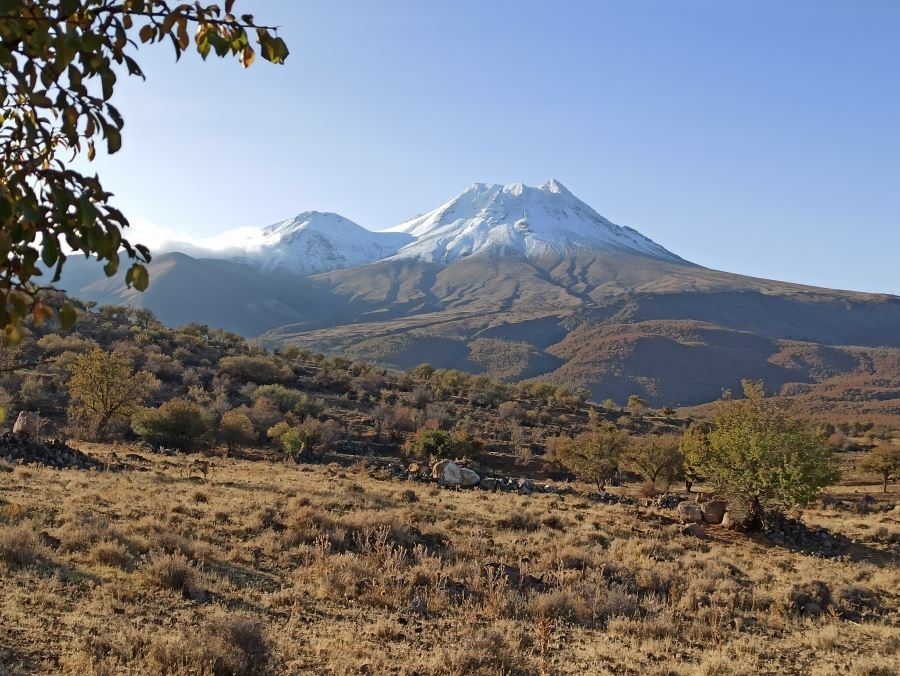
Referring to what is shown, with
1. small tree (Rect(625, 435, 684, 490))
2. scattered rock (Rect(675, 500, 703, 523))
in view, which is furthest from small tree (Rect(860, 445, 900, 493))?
scattered rock (Rect(675, 500, 703, 523))

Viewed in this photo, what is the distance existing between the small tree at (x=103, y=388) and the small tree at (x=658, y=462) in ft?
82.0

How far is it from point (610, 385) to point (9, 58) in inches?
4596

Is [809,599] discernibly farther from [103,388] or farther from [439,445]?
[103,388]

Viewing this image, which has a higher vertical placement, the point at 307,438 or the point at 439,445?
the point at 307,438

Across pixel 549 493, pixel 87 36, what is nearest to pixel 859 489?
pixel 549 493

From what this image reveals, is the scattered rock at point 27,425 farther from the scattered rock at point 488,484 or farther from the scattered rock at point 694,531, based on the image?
the scattered rock at point 694,531

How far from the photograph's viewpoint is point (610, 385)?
114188mm

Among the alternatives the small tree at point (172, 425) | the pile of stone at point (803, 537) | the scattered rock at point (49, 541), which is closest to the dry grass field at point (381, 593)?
the scattered rock at point (49, 541)

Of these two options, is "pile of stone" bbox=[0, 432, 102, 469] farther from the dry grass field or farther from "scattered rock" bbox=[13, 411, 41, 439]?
"scattered rock" bbox=[13, 411, 41, 439]

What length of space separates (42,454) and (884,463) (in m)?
43.5

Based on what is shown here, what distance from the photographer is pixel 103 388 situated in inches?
1109

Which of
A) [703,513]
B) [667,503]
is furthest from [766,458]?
[667,503]

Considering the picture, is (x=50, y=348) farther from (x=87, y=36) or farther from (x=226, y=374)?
A: (x=87, y=36)

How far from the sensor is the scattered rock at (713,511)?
70.4ft
